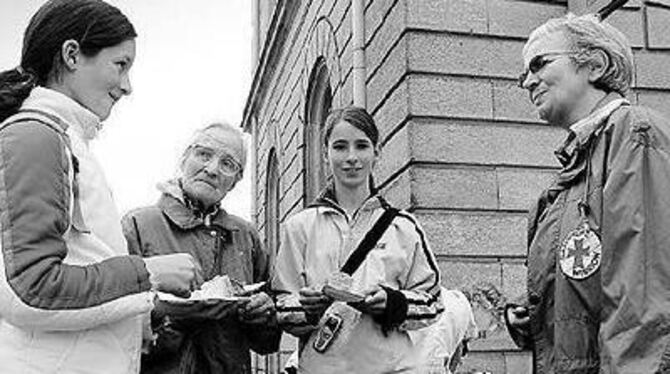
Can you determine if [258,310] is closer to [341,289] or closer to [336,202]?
[341,289]

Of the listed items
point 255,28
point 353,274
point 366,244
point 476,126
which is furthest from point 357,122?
point 255,28

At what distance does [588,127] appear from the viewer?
273 cm

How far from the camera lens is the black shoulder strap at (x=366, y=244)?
3.44 metres

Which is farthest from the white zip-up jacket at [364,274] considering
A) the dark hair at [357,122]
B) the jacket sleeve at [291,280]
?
the dark hair at [357,122]

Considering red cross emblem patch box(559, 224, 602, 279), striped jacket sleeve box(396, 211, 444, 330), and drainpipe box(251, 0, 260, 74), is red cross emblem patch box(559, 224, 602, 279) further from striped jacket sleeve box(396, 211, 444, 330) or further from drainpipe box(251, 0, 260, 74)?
drainpipe box(251, 0, 260, 74)

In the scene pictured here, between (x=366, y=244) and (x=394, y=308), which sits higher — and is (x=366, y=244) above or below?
above

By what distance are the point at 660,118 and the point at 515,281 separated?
12.1 ft

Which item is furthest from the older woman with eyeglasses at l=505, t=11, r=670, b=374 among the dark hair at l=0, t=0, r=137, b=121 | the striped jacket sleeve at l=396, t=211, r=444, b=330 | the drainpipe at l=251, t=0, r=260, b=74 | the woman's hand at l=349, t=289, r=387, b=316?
the drainpipe at l=251, t=0, r=260, b=74

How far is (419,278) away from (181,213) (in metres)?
1.02

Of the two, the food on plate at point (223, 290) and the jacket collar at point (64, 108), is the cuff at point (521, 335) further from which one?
the jacket collar at point (64, 108)

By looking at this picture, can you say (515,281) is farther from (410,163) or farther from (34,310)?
(34,310)

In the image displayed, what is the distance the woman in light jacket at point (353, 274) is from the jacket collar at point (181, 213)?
27cm

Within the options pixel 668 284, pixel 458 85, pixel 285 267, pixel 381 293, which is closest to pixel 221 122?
pixel 285 267

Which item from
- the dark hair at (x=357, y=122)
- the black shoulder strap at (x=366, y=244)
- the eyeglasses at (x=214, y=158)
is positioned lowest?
the black shoulder strap at (x=366, y=244)
